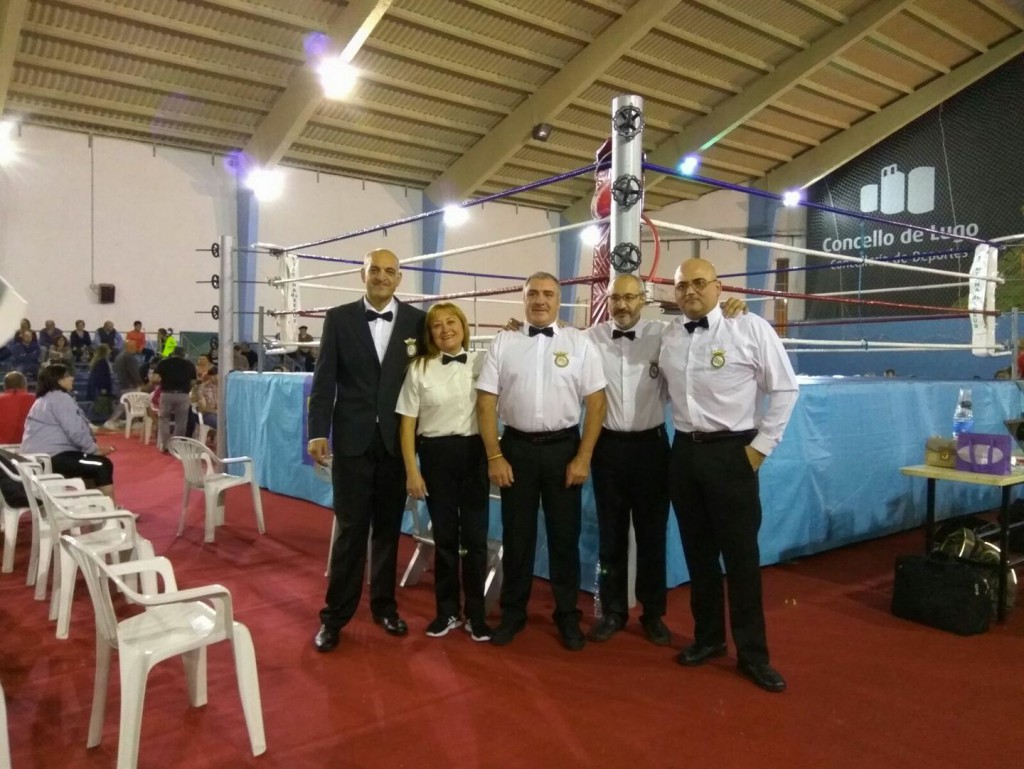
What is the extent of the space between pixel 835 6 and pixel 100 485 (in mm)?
9581

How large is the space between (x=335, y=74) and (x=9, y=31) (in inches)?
123

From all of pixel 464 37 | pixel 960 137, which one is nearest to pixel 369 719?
pixel 464 37

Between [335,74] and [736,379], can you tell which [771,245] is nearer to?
[736,379]

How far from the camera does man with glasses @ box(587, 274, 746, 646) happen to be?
244 centimetres

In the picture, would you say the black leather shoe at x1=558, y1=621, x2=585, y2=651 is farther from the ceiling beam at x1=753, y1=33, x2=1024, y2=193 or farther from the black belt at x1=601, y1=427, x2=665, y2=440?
the ceiling beam at x1=753, y1=33, x2=1024, y2=193

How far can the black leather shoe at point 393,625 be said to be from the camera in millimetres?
2590

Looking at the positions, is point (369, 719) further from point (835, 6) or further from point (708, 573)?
point (835, 6)

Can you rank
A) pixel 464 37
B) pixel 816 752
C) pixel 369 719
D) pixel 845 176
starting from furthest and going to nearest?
1. pixel 845 176
2. pixel 464 37
3. pixel 369 719
4. pixel 816 752

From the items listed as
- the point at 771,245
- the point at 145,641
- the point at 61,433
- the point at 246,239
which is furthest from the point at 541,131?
the point at 145,641

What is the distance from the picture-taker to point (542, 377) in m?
2.42

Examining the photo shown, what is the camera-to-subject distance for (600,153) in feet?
9.30

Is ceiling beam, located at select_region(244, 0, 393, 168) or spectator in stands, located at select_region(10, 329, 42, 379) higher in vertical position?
ceiling beam, located at select_region(244, 0, 393, 168)

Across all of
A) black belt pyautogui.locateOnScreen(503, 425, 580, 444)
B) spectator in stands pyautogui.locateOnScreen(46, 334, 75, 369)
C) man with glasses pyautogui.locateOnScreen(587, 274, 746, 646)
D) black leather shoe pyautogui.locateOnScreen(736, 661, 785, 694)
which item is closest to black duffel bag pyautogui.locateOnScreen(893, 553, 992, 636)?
black leather shoe pyautogui.locateOnScreen(736, 661, 785, 694)

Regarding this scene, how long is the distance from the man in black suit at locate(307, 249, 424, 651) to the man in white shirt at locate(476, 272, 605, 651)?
337 mm
